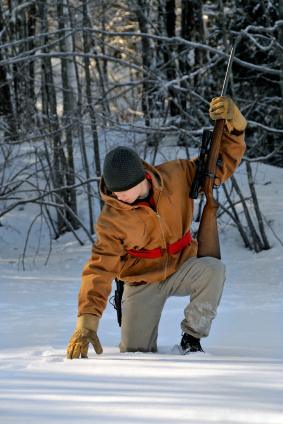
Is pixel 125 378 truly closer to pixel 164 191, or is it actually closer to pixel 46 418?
pixel 46 418

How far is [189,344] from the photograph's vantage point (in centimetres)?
423

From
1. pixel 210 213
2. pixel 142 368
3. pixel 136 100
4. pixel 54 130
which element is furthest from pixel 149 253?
pixel 136 100

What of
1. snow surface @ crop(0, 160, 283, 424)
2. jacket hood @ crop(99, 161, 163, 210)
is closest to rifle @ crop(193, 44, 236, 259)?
jacket hood @ crop(99, 161, 163, 210)

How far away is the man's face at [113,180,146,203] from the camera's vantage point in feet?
13.3

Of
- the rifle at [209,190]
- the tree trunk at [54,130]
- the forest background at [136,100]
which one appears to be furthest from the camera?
the tree trunk at [54,130]

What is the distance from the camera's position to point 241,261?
990 cm

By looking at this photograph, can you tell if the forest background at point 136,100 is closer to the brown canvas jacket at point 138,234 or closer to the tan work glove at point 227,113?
the tan work glove at point 227,113

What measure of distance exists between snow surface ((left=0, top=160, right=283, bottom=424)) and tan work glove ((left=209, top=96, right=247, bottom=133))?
1.19 meters

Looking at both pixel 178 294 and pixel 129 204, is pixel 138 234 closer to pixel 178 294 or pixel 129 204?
pixel 129 204

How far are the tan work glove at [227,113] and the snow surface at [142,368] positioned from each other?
1190mm

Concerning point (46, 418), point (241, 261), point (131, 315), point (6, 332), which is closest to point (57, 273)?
point (241, 261)

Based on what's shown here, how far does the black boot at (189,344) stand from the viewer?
4215 mm

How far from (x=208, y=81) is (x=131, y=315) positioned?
8036 millimetres

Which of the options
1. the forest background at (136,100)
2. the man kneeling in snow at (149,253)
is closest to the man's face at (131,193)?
the man kneeling in snow at (149,253)
